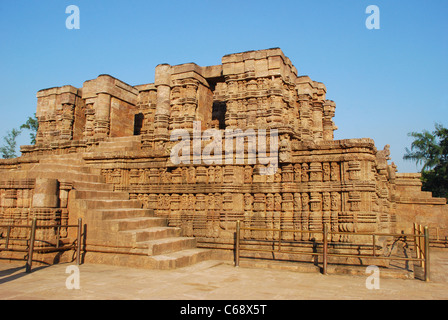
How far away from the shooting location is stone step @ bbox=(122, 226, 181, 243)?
9.09 metres

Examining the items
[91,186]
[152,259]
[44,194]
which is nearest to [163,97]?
[91,186]

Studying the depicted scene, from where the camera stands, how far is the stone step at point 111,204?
32.3 feet

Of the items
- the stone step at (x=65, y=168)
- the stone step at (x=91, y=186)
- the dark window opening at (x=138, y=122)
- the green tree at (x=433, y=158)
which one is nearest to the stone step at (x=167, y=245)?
the stone step at (x=91, y=186)

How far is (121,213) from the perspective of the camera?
10.3 meters

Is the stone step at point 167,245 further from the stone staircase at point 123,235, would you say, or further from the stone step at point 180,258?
the stone step at point 180,258

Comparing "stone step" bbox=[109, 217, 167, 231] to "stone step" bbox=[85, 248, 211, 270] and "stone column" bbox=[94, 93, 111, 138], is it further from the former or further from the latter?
"stone column" bbox=[94, 93, 111, 138]

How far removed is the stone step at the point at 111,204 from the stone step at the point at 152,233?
1444mm

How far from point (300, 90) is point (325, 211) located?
9975 mm

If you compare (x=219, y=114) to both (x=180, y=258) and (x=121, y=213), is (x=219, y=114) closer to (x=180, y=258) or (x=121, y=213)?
(x=121, y=213)

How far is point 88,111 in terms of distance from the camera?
1758 cm

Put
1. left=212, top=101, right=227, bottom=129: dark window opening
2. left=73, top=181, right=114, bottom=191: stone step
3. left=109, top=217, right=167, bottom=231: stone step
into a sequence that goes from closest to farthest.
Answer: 1. left=109, top=217, right=167, bottom=231: stone step
2. left=73, top=181, right=114, bottom=191: stone step
3. left=212, top=101, right=227, bottom=129: dark window opening

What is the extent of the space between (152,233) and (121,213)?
1256 millimetres

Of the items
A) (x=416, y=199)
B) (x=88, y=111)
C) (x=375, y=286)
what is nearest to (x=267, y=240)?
(x=375, y=286)

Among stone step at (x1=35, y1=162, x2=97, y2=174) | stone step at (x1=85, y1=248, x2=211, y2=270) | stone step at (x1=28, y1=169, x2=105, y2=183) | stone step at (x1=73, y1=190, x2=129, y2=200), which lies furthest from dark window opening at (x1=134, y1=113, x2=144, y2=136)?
stone step at (x1=85, y1=248, x2=211, y2=270)
